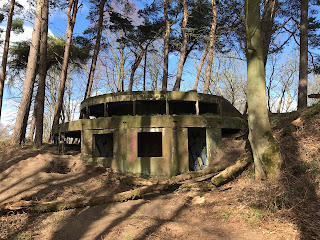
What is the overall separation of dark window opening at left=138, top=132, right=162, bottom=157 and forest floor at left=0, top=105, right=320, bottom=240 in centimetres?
513

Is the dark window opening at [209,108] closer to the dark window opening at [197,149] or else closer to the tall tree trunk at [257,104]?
the dark window opening at [197,149]

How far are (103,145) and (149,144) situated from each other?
9.63 feet

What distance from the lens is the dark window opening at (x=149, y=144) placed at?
600 inches

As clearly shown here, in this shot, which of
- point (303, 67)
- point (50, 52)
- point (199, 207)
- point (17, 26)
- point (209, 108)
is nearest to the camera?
point (199, 207)

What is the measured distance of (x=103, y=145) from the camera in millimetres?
14117

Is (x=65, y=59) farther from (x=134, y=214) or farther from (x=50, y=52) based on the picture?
(x=134, y=214)

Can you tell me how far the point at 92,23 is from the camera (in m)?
21.1

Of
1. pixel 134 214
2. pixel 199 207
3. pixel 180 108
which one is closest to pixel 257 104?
pixel 199 207

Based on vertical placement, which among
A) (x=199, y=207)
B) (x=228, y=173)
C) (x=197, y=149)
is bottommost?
(x=199, y=207)

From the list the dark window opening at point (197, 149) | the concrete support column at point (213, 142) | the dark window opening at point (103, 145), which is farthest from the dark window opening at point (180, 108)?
the dark window opening at point (103, 145)

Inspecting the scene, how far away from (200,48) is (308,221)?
63.7 feet

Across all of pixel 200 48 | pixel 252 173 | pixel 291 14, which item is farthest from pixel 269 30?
pixel 252 173

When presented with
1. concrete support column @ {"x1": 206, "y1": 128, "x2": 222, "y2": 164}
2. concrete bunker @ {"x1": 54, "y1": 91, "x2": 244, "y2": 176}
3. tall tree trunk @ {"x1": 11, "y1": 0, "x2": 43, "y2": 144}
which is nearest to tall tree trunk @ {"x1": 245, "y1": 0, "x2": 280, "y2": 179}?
concrete bunker @ {"x1": 54, "y1": 91, "x2": 244, "y2": 176}

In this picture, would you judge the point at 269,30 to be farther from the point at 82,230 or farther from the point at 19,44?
the point at 19,44
